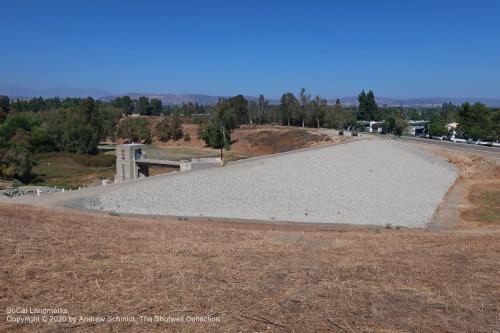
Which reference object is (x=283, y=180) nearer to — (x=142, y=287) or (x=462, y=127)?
(x=142, y=287)

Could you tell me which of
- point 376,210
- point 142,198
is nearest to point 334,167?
point 376,210

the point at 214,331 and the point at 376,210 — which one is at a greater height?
the point at 214,331

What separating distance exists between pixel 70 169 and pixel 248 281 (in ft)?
216

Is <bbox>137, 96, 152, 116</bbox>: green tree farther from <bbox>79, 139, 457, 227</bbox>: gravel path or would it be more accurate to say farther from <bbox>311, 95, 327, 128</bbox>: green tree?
<bbox>79, 139, 457, 227</bbox>: gravel path

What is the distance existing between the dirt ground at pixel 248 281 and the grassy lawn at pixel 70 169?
42102 millimetres

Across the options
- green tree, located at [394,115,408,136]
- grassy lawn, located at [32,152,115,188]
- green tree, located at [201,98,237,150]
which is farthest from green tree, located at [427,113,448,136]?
grassy lawn, located at [32,152,115,188]

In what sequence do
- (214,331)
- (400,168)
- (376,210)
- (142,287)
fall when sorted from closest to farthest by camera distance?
(214,331), (142,287), (376,210), (400,168)

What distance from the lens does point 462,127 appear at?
281 ft

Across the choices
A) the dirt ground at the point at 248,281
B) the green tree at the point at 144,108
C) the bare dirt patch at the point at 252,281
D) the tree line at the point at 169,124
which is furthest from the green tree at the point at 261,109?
the bare dirt patch at the point at 252,281

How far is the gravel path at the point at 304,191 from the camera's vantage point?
96.0 ft

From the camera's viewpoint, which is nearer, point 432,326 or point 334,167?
point 432,326

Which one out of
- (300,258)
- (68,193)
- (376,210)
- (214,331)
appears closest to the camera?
(214,331)

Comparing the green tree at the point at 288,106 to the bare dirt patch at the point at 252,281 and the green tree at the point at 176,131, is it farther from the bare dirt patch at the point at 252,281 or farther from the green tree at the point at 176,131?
the bare dirt patch at the point at 252,281

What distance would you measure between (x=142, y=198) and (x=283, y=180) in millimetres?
15137
